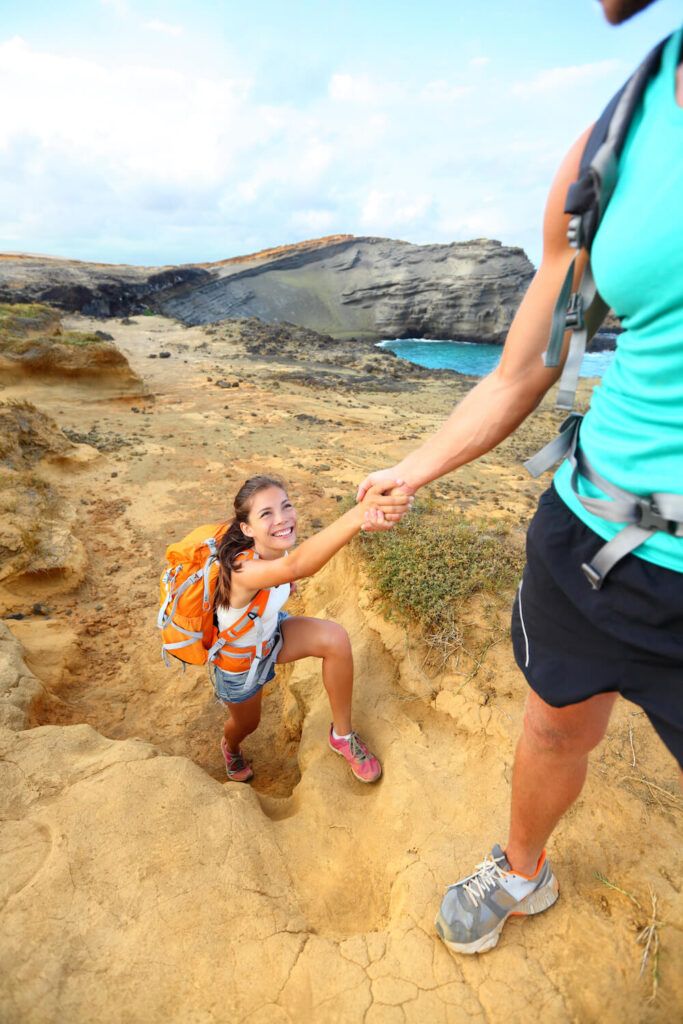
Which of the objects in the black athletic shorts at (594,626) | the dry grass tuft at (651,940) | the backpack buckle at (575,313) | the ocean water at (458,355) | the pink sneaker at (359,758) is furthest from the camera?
the ocean water at (458,355)

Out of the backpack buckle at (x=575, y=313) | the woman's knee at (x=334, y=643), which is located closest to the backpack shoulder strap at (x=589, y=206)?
the backpack buckle at (x=575, y=313)

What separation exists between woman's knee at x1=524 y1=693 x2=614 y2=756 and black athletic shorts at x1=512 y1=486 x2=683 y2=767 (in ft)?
0.26

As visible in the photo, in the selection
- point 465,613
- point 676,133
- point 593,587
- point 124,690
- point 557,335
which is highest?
point 676,133

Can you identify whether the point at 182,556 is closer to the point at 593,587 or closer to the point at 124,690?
the point at 124,690

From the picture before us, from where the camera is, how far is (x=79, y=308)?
25469mm

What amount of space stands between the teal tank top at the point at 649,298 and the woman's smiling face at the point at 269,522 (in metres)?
1.33

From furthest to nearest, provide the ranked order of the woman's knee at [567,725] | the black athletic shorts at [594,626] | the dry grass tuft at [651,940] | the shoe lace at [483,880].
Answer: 1. the shoe lace at [483,880]
2. the dry grass tuft at [651,940]
3. the woman's knee at [567,725]
4. the black athletic shorts at [594,626]

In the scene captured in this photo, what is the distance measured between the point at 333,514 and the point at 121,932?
3942 millimetres

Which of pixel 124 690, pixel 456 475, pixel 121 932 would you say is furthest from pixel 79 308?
pixel 121 932

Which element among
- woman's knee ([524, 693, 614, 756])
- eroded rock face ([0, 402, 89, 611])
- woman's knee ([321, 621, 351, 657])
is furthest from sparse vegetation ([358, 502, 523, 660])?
eroded rock face ([0, 402, 89, 611])

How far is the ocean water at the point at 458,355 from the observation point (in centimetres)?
2615

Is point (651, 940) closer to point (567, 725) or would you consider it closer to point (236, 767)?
point (567, 725)

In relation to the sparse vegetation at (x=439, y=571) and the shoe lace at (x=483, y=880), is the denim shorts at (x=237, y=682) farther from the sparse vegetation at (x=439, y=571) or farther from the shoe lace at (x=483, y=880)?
the shoe lace at (x=483, y=880)

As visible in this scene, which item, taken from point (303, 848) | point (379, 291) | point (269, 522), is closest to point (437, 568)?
point (269, 522)
